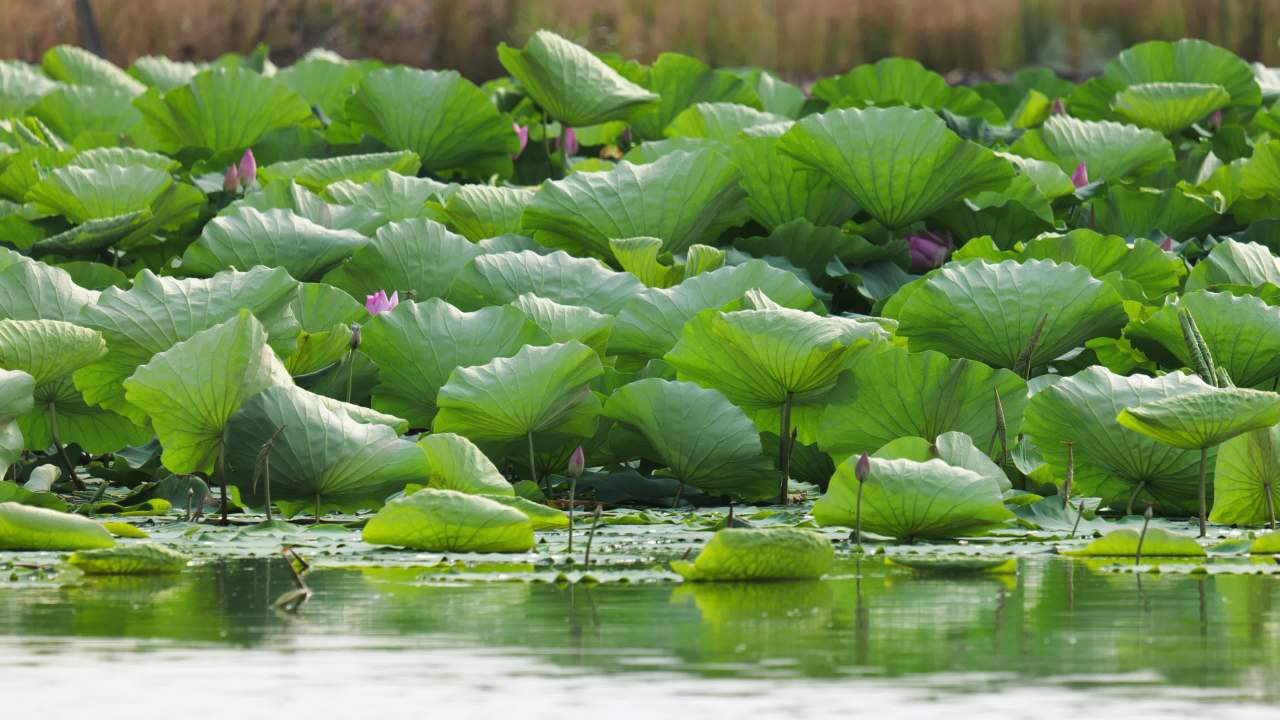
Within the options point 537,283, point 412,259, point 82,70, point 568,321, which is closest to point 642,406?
point 568,321

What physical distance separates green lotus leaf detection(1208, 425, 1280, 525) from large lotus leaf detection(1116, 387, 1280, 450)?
92mm

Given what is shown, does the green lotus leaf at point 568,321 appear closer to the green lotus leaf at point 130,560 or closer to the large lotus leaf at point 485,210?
the large lotus leaf at point 485,210

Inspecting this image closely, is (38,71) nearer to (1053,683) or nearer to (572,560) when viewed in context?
(572,560)

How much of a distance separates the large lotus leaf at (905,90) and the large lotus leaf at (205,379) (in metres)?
2.12

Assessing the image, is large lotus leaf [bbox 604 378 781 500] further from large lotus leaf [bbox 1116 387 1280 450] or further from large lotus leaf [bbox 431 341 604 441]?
large lotus leaf [bbox 1116 387 1280 450]

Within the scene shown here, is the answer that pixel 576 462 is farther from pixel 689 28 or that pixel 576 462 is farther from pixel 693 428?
pixel 689 28

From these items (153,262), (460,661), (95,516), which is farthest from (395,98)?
(460,661)

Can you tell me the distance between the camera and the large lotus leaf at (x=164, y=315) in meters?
2.49

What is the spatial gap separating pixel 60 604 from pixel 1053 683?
33.5 inches

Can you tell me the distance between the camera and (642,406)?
2.34 metres

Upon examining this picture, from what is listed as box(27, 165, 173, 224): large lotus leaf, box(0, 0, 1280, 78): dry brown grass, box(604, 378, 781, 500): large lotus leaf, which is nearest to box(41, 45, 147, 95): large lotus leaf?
box(27, 165, 173, 224): large lotus leaf

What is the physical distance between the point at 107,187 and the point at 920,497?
1.86m

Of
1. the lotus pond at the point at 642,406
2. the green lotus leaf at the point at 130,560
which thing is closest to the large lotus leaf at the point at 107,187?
the lotus pond at the point at 642,406

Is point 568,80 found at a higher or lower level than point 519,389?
higher
